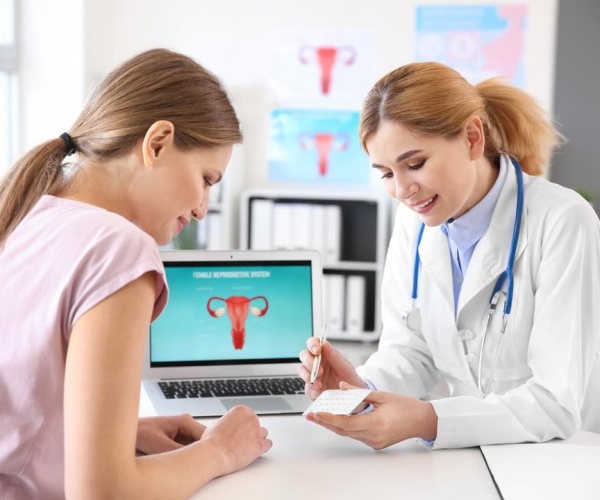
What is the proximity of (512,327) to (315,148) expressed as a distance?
327cm

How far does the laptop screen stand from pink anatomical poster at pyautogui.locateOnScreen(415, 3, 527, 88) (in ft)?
9.72

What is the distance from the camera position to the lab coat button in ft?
5.57

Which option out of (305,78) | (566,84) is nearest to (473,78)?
(566,84)

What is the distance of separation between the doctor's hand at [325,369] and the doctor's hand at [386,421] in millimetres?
146

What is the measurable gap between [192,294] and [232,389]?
0.77ft

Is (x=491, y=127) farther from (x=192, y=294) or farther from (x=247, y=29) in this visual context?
(x=247, y=29)

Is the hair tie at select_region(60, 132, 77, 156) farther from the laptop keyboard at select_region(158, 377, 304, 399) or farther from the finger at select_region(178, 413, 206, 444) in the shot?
the laptop keyboard at select_region(158, 377, 304, 399)

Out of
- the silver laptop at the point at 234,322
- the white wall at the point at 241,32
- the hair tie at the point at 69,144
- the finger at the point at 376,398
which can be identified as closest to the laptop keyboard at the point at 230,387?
the silver laptop at the point at 234,322

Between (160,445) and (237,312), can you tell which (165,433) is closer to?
(160,445)

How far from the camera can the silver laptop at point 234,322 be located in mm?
1804

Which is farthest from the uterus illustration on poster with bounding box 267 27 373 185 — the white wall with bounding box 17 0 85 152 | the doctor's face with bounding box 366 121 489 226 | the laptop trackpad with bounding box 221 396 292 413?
the laptop trackpad with bounding box 221 396 292 413

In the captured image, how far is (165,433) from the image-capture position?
1.38m

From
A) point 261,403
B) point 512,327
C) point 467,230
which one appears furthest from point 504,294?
point 261,403

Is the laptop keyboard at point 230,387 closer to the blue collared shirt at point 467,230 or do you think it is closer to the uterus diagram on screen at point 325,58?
the blue collared shirt at point 467,230
